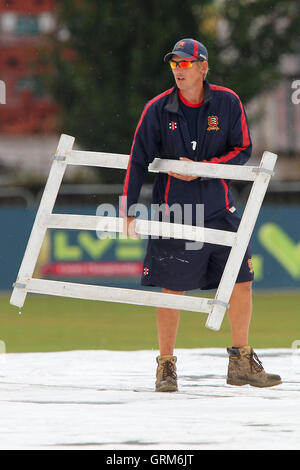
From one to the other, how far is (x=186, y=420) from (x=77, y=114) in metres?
16.3

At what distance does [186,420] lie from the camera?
5.38 meters

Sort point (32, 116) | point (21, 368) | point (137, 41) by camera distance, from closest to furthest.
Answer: point (21, 368)
point (137, 41)
point (32, 116)

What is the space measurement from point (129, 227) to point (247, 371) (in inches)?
42.7

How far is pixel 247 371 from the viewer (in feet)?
21.5

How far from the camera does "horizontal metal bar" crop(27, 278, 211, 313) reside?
625cm

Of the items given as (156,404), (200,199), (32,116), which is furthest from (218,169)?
(32,116)

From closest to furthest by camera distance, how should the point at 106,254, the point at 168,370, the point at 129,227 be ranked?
the point at 129,227, the point at 168,370, the point at 106,254

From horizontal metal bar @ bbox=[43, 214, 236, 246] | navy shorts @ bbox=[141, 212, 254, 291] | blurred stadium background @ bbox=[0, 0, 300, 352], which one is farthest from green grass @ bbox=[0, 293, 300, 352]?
horizontal metal bar @ bbox=[43, 214, 236, 246]

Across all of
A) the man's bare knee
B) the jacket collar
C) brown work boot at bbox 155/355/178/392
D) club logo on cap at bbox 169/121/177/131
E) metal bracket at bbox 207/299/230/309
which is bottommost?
brown work boot at bbox 155/355/178/392

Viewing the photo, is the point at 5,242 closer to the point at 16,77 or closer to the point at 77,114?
the point at 77,114

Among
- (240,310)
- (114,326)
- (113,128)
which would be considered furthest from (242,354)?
(113,128)

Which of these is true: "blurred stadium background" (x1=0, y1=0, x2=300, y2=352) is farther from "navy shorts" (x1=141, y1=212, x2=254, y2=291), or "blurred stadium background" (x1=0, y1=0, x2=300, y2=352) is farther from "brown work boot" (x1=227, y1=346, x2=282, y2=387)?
"navy shorts" (x1=141, y1=212, x2=254, y2=291)

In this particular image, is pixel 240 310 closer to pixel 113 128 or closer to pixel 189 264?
pixel 189 264

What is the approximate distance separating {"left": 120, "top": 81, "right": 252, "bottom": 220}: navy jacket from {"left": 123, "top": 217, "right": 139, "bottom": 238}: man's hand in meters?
0.04
